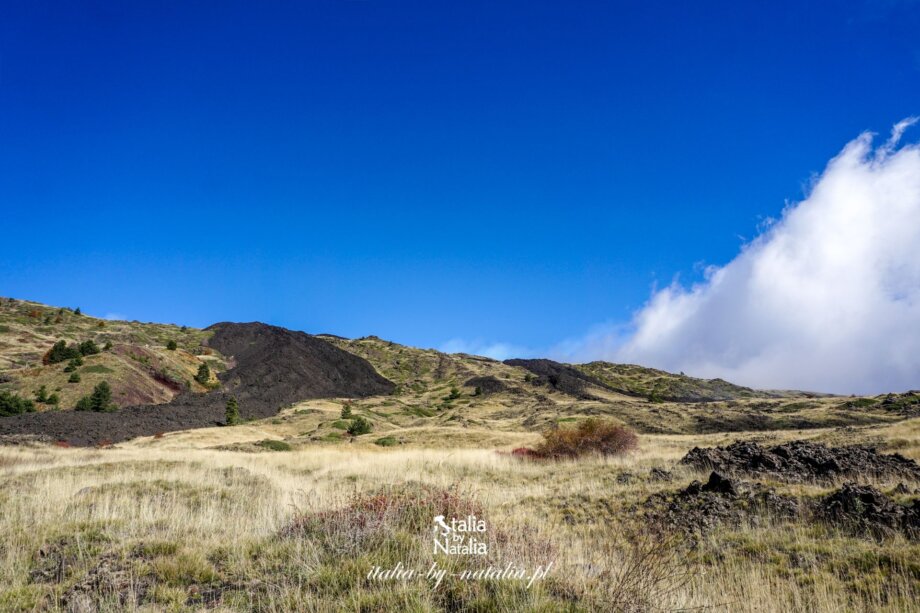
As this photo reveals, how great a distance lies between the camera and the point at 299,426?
165 ft

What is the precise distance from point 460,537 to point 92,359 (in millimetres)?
69964

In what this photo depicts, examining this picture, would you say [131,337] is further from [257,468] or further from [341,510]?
[341,510]

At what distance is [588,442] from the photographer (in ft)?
76.2

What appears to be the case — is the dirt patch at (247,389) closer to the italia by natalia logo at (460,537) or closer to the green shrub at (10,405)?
the green shrub at (10,405)

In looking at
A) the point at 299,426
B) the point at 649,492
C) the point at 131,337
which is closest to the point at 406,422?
the point at 299,426

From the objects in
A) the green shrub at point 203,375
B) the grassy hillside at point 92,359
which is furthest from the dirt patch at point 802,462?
the green shrub at point 203,375

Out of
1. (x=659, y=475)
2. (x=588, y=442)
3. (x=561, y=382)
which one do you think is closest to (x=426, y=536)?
(x=659, y=475)

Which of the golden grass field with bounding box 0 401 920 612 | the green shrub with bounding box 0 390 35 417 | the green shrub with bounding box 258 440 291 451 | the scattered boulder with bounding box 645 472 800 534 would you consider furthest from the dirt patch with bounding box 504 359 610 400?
the golden grass field with bounding box 0 401 920 612

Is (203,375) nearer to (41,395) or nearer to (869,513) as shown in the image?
(41,395)

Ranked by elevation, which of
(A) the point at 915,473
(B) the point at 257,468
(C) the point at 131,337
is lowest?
(B) the point at 257,468

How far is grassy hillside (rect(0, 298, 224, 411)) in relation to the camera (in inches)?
2032

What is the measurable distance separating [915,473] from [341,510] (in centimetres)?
1504

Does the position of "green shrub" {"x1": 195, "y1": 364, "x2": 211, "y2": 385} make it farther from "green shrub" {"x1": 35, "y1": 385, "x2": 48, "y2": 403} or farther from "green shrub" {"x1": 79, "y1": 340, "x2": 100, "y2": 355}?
"green shrub" {"x1": 35, "y1": 385, "x2": 48, "y2": 403}

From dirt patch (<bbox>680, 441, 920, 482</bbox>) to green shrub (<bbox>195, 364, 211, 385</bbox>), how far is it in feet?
251
